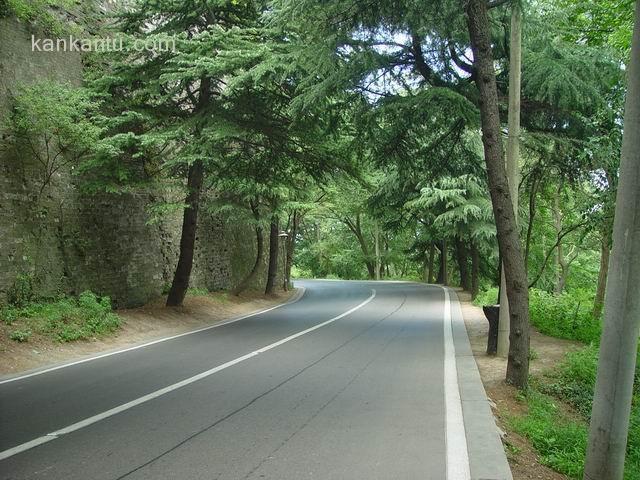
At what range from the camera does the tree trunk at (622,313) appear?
4156 mm

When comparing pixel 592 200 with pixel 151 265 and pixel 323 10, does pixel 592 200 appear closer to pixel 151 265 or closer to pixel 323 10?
pixel 323 10

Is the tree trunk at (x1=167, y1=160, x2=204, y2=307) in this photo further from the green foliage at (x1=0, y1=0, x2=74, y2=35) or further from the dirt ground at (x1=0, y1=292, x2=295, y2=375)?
the green foliage at (x1=0, y1=0, x2=74, y2=35)

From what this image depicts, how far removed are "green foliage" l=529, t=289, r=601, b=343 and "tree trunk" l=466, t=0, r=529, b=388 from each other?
4502 millimetres

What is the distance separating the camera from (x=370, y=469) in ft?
14.9

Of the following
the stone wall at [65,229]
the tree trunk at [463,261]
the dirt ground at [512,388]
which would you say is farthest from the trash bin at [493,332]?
the tree trunk at [463,261]

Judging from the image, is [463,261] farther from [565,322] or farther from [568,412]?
[568,412]

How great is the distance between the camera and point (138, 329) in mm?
13398

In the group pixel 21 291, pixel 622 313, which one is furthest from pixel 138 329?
pixel 622 313

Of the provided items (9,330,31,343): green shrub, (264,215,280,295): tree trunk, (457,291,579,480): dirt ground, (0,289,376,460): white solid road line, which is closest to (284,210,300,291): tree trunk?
(264,215,280,295): tree trunk

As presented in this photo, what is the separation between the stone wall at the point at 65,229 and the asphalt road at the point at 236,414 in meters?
4.47

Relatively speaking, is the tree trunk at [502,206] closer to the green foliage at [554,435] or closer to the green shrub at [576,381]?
the green foliage at [554,435]

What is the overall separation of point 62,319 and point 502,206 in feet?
31.2

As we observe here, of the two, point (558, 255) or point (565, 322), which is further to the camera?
point (558, 255)

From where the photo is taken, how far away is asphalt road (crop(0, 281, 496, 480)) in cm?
462
